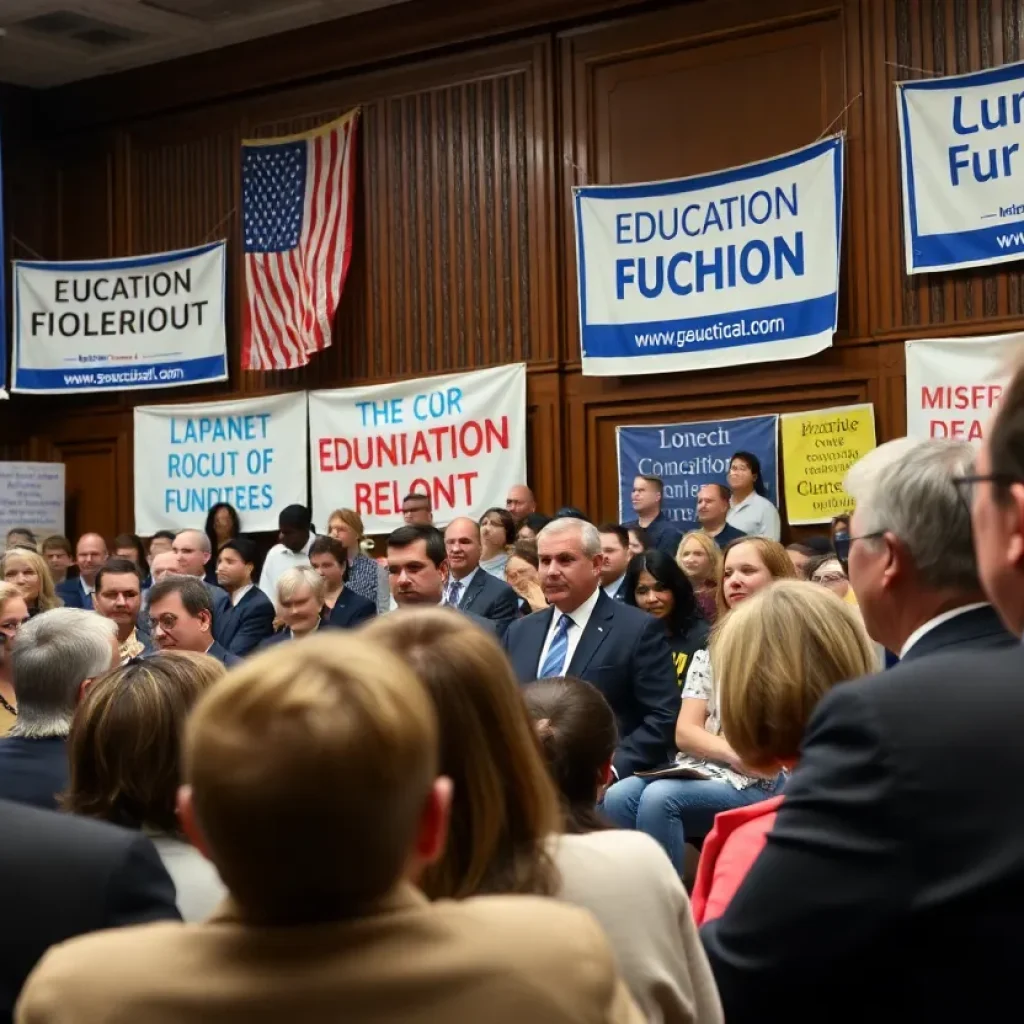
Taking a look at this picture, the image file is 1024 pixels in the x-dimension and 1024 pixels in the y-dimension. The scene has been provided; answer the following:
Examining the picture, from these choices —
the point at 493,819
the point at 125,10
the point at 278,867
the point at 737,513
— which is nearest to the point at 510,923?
the point at 278,867

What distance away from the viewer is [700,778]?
14.2 ft

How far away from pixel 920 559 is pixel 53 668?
173 cm

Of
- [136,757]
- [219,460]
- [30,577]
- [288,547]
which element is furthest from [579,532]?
[219,460]

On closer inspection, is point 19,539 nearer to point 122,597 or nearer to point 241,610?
point 241,610

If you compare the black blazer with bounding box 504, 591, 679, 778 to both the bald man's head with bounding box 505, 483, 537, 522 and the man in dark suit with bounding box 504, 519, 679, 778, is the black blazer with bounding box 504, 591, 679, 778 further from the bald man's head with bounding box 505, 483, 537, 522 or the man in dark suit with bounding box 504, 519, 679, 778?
the bald man's head with bounding box 505, 483, 537, 522

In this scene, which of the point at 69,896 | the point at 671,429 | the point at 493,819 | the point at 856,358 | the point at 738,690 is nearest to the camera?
the point at 493,819

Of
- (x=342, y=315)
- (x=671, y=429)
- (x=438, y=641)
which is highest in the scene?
(x=342, y=315)

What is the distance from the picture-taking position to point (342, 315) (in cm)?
1038

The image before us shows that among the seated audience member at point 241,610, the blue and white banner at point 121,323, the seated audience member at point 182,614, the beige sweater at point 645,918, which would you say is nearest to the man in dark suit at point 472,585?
the seated audience member at point 241,610

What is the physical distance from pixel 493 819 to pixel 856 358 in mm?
7294

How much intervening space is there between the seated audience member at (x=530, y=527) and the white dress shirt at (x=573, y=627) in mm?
2432

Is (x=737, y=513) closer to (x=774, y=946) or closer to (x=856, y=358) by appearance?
(x=856, y=358)

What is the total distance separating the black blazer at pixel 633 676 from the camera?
4.61 meters

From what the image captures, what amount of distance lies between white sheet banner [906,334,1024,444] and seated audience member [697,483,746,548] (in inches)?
43.1
